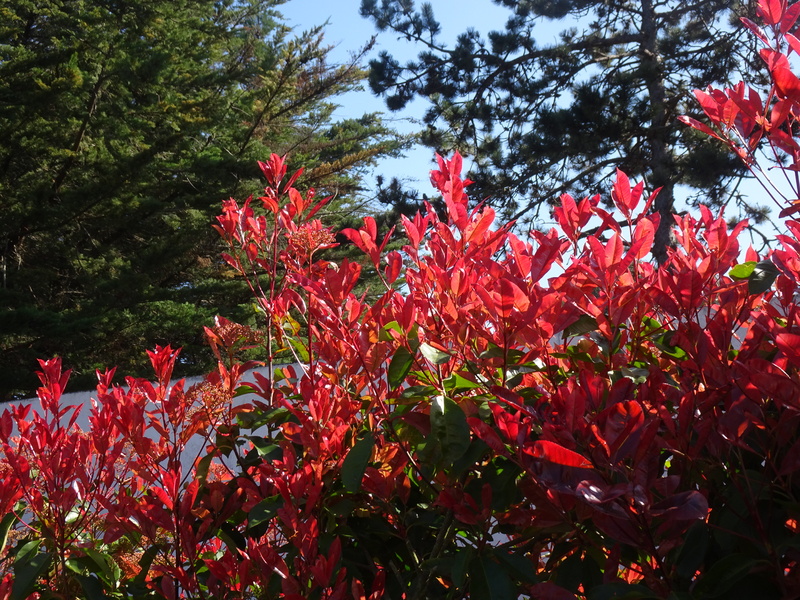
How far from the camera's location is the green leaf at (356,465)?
0.89 m

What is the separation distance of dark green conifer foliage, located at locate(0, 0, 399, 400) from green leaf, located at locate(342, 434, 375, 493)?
27.4 ft

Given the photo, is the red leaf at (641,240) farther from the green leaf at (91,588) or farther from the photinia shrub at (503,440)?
the green leaf at (91,588)

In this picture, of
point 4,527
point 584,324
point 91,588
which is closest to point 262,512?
point 91,588

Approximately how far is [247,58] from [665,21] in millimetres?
6753

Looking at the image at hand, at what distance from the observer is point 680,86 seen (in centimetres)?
929

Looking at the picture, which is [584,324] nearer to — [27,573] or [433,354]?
[433,354]

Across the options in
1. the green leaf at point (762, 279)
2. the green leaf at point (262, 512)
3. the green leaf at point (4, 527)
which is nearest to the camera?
the green leaf at point (762, 279)

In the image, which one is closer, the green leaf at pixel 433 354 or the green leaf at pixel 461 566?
the green leaf at pixel 461 566

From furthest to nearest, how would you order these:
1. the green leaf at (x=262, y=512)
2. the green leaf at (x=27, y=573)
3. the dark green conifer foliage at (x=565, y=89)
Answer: the dark green conifer foliage at (x=565, y=89), the green leaf at (x=27, y=573), the green leaf at (x=262, y=512)

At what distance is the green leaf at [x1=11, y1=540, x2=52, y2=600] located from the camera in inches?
43.9

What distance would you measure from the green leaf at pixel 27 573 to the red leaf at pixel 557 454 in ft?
2.89

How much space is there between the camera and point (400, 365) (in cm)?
99

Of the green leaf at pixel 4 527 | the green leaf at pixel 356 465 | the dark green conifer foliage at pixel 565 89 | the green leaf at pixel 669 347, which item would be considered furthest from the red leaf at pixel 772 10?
the dark green conifer foliage at pixel 565 89

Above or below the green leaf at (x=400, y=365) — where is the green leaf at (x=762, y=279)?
above
